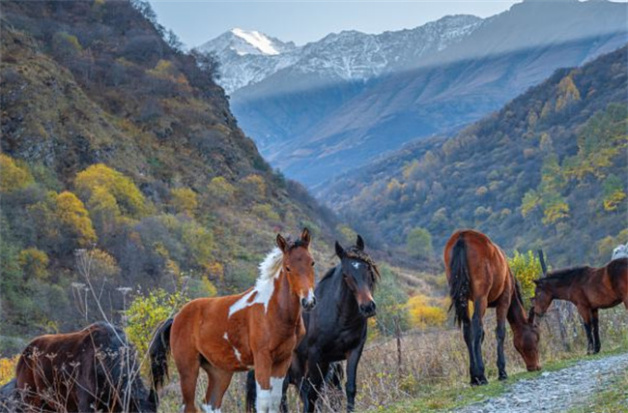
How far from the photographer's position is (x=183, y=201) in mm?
72812

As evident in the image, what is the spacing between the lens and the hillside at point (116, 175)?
52875mm

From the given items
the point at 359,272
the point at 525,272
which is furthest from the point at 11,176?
the point at 359,272

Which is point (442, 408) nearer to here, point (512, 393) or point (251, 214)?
point (512, 393)

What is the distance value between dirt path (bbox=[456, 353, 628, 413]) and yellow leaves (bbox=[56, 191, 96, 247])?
53.3 m

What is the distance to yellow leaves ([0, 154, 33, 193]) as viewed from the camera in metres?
55.9

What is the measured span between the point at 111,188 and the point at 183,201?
1102 centimetres

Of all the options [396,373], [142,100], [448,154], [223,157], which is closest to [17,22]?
[142,100]

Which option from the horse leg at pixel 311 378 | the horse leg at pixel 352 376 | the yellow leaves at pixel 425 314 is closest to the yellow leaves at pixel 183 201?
the yellow leaves at pixel 425 314

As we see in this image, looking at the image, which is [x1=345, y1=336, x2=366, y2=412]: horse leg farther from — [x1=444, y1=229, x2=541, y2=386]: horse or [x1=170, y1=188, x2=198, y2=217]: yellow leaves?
[x1=170, y1=188, x2=198, y2=217]: yellow leaves

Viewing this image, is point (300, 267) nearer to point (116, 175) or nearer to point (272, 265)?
point (272, 265)

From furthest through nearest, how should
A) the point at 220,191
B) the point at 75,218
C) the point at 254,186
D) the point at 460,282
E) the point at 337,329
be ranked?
the point at 254,186
the point at 220,191
the point at 75,218
the point at 460,282
the point at 337,329

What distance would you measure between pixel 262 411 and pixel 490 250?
414 centimetres

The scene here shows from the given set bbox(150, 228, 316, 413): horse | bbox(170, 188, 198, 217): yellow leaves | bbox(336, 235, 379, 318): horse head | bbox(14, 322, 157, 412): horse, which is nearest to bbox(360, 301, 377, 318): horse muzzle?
bbox(336, 235, 379, 318): horse head

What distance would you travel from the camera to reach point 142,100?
3452 inches
